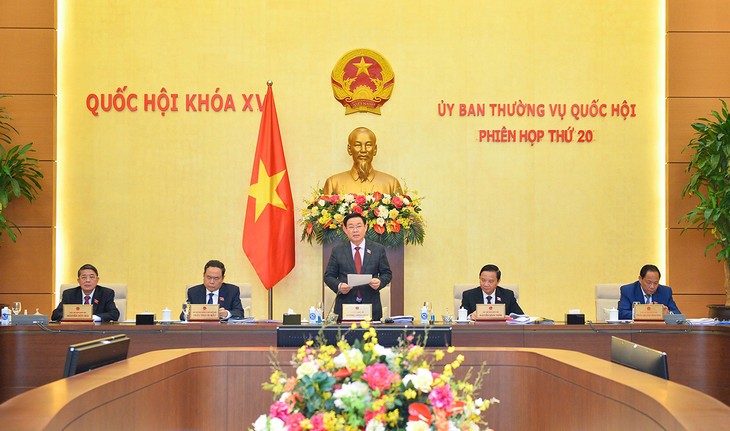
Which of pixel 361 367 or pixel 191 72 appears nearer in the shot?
pixel 361 367

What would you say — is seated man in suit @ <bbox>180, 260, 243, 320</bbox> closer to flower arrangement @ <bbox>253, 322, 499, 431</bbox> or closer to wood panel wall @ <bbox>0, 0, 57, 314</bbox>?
wood panel wall @ <bbox>0, 0, 57, 314</bbox>

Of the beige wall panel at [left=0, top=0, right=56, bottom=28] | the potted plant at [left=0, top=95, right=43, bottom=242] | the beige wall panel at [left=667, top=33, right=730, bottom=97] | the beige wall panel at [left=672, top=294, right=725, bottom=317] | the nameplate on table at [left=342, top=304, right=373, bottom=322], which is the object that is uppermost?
the beige wall panel at [left=0, top=0, right=56, bottom=28]

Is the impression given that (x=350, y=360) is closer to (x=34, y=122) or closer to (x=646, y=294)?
(x=646, y=294)

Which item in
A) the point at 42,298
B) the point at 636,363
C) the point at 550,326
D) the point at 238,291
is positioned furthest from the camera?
the point at 42,298

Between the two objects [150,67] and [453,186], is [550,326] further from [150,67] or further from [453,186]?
[150,67]

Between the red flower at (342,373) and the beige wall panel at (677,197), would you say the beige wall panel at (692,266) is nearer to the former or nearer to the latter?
the beige wall panel at (677,197)

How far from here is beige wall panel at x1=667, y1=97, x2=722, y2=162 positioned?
8.78 metres

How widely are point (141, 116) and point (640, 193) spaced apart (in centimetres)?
486

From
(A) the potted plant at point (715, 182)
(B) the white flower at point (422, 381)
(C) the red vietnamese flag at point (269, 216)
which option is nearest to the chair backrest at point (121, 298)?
(C) the red vietnamese flag at point (269, 216)

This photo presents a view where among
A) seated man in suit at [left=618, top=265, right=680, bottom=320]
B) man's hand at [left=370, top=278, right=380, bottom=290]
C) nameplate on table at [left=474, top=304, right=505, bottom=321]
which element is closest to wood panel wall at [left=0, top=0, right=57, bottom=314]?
man's hand at [left=370, top=278, right=380, bottom=290]

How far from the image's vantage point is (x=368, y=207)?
7.83 metres

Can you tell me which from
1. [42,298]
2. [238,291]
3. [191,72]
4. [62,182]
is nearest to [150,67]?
[191,72]

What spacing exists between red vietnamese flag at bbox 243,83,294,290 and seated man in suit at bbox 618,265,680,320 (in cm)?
303

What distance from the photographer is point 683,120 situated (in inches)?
346
